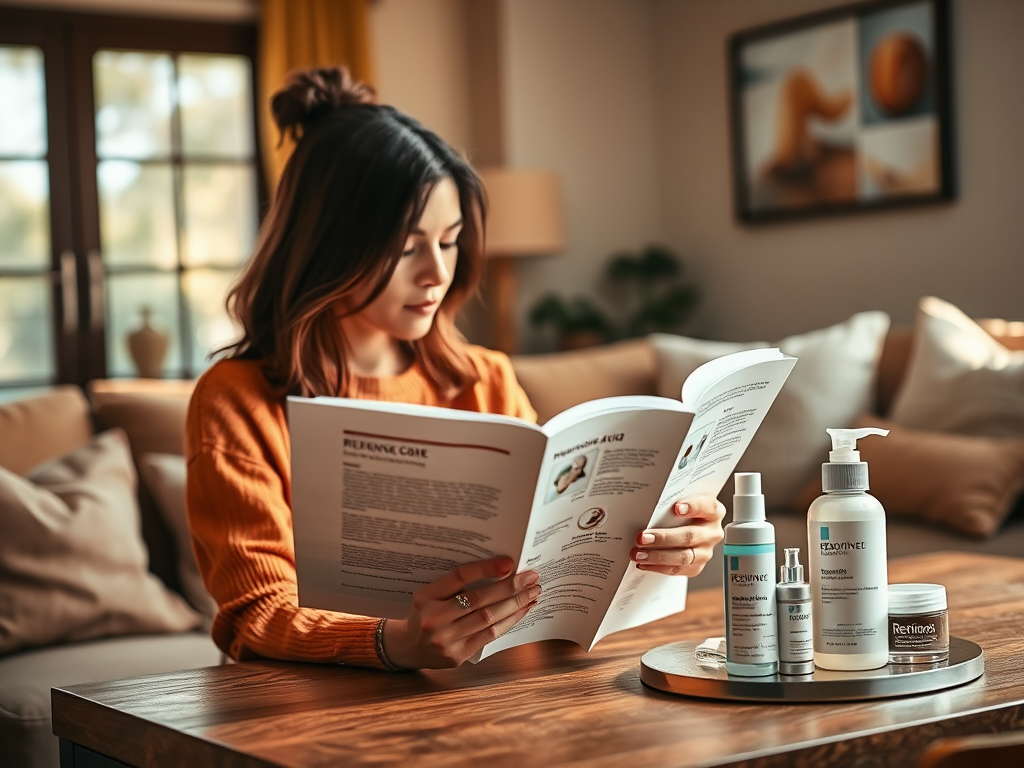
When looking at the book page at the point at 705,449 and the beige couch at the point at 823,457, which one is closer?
the book page at the point at 705,449

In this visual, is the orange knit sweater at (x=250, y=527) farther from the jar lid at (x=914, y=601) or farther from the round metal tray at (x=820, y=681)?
the jar lid at (x=914, y=601)

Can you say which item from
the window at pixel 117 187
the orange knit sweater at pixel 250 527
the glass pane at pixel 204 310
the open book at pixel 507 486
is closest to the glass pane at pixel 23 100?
the window at pixel 117 187

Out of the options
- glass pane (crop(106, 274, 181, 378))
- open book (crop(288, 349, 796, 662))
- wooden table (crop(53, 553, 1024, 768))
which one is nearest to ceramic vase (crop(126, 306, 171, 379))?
glass pane (crop(106, 274, 181, 378))

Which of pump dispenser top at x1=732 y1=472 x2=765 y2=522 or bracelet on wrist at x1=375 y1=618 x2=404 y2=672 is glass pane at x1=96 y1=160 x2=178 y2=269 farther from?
pump dispenser top at x1=732 y1=472 x2=765 y2=522

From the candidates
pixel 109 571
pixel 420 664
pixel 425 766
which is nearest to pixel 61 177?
pixel 109 571

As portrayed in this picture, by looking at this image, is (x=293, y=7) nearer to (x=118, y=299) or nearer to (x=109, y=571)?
(x=118, y=299)

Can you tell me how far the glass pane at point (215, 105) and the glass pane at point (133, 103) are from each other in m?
0.06

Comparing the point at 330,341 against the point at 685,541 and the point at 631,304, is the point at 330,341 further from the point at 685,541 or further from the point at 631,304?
the point at 631,304

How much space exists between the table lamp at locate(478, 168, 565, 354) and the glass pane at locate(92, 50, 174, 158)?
1.20 m

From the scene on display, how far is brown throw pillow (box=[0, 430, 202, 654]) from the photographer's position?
2.33m

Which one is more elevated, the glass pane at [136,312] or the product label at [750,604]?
the glass pane at [136,312]

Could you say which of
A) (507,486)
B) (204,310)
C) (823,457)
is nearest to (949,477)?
(823,457)

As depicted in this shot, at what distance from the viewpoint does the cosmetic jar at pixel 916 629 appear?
3.65 ft

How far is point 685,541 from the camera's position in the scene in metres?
1.27
